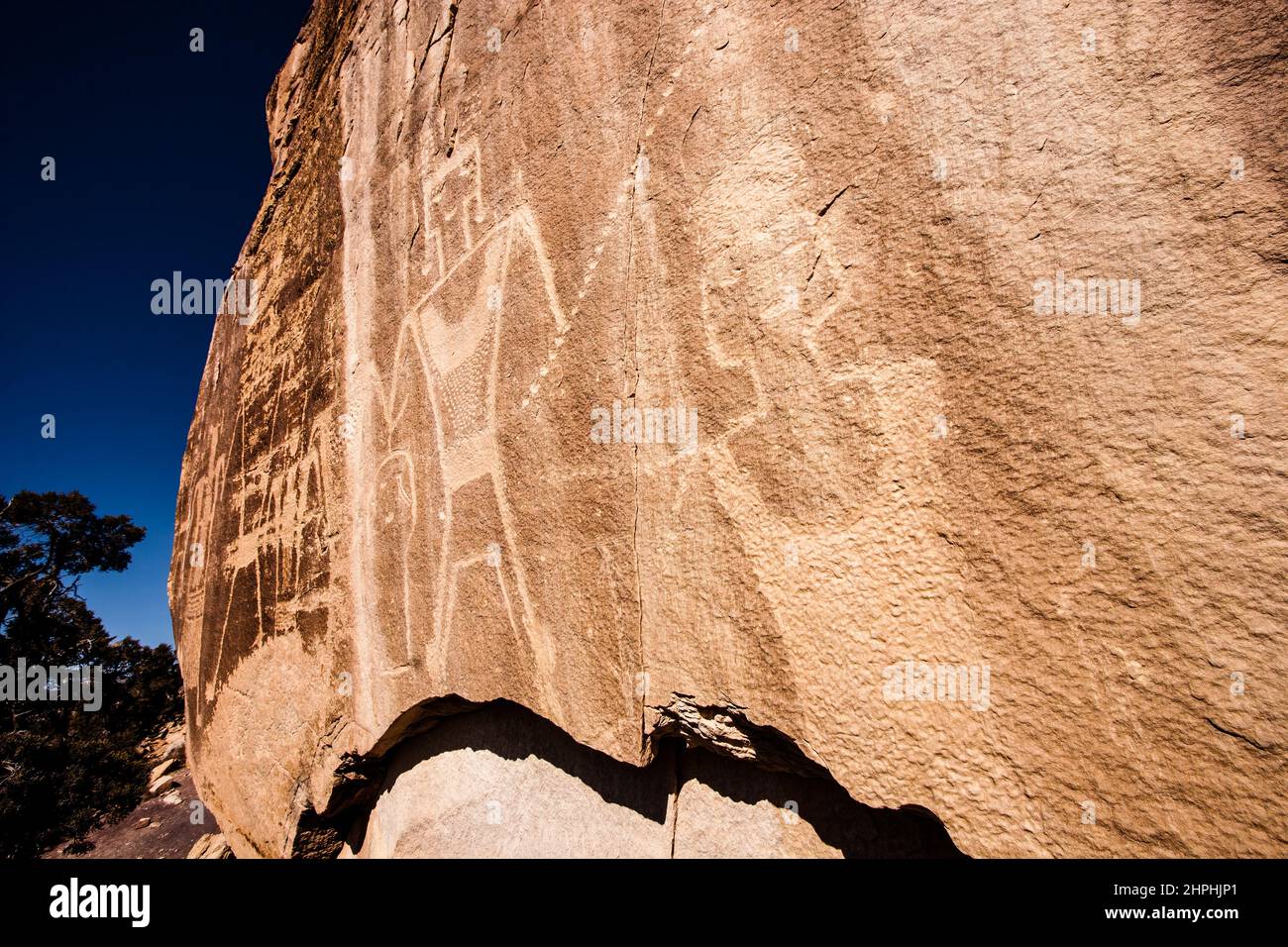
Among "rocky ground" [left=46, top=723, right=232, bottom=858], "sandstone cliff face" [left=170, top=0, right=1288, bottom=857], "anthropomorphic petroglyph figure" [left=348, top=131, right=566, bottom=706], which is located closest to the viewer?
"sandstone cliff face" [left=170, top=0, right=1288, bottom=857]

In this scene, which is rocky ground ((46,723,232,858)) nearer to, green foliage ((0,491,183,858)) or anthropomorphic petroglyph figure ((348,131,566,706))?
green foliage ((0,491,183,858))

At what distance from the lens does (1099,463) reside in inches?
36.4

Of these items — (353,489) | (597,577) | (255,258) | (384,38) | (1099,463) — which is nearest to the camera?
(1099,463)

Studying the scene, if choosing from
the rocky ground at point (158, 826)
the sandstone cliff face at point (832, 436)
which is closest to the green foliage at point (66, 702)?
the rocky ground at point (158, 826)

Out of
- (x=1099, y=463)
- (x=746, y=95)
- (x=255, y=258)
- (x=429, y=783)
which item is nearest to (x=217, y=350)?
(x=255, y=258)

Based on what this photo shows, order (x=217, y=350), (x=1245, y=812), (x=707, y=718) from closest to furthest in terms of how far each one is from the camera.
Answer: (x=1245, y=812) → (x=707, y=718) → (x=217, y=350)

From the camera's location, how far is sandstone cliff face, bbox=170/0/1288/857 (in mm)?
863

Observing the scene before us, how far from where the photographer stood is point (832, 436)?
3.85 ft

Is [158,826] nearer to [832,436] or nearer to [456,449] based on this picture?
[456,449]

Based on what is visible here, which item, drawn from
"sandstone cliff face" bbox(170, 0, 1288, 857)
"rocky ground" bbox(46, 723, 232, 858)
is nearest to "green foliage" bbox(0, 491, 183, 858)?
"rocky ground" bbox(46, 723, 232, 858)

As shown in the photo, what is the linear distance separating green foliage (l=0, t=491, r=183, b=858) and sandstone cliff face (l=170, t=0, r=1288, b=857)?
26.9 feet

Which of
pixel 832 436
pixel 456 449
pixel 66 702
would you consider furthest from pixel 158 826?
pixel 832 436
